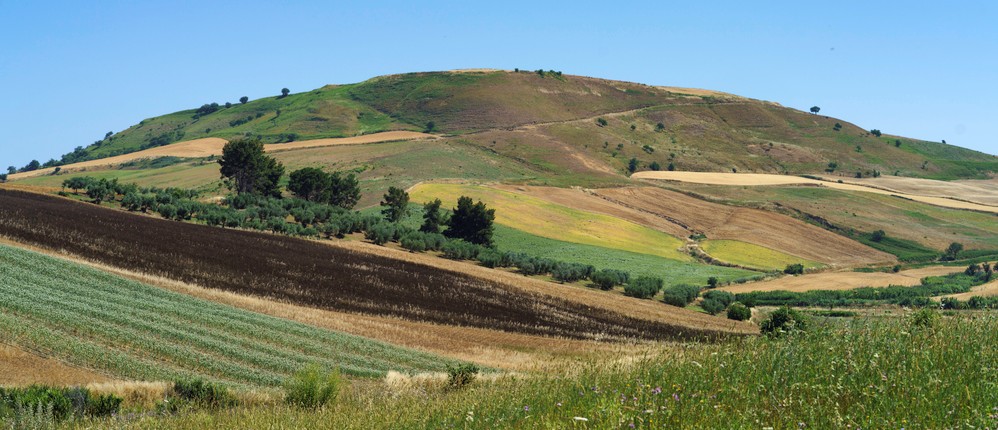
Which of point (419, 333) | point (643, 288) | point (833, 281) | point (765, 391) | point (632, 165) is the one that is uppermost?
point (632, 165)

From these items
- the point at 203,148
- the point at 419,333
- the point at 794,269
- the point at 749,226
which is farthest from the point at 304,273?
the point at 203,148

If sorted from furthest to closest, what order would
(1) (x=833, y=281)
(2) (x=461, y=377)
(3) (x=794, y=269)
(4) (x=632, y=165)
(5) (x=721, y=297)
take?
(4) (x=632, y=165) < (3) (x=794, y=269) < (1) (x=833, y=281) < (5) (x=721, y=297) < (2) (x=461, y=377)

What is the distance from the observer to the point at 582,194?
132 m

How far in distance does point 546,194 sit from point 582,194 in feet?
21.5

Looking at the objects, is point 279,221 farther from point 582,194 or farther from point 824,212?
point 824,212

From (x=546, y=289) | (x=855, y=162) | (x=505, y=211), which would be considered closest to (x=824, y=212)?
(x=505, y=211)

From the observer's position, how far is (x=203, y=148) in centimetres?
18025

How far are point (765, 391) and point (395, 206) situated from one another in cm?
9200

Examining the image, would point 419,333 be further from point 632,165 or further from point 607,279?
point 632,165

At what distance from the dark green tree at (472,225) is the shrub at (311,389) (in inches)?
2956

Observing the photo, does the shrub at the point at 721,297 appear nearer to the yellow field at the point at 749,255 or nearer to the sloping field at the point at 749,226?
the yellow field at the point at 749,255

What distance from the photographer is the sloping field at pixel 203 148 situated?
16838 centimetres

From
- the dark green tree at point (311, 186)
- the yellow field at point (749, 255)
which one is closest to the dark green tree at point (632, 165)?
the yellow field at point (749, 255)

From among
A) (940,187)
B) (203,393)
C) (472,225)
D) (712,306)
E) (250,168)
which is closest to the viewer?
(203,393)
